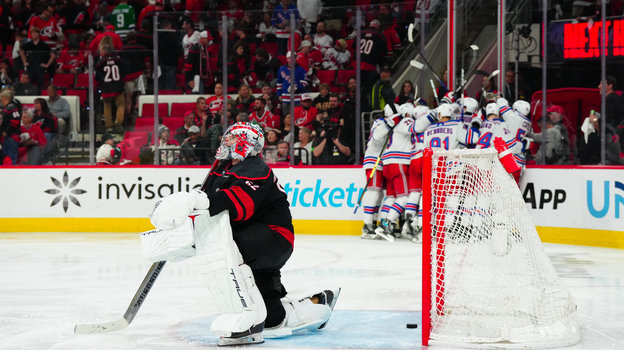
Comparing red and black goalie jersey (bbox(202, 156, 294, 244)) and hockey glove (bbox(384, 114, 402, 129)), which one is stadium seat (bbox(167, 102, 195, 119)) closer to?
hockey glove (bbox(384, 114, 402, 129))

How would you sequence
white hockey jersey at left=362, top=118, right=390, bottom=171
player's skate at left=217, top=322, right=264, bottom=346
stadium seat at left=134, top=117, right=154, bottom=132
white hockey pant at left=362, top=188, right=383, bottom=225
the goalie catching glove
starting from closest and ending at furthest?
the goalie catching glove → player's skate at left=217, top=322, right=264, bottom=346 → white hockey jersey at left=362, top=118, right=390, bottom=171 → white hockey pant at left=362, top=188, right=383, bottom=225 → stadium seat at left=134, top=117, right=154, bottom=132

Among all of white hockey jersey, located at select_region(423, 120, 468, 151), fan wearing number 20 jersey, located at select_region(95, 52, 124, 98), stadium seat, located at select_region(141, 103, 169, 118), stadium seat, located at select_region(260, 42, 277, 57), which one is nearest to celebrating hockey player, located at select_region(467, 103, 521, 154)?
white hockey jersey, located at select_region(423, 120, 468, 151)

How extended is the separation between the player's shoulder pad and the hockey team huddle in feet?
17.3

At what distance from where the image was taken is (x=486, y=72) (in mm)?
10430

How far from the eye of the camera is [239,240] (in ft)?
13.8

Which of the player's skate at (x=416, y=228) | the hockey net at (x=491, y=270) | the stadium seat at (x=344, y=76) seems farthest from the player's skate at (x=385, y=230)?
the hockey net at (x=491, y=270)

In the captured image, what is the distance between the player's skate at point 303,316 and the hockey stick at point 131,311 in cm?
59

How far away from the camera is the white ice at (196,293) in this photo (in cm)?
439

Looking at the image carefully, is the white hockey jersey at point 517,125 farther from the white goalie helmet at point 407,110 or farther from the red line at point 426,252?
the red line at point 426,252

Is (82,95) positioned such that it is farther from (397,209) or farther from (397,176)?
(397,209)

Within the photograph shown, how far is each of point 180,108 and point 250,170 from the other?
6247 mm

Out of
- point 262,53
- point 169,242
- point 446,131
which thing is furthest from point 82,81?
point 169,242

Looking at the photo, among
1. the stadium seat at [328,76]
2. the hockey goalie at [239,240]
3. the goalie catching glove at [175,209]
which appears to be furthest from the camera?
the stadium seat at [328,76]

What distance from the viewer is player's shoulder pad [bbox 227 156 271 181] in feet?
13.8
